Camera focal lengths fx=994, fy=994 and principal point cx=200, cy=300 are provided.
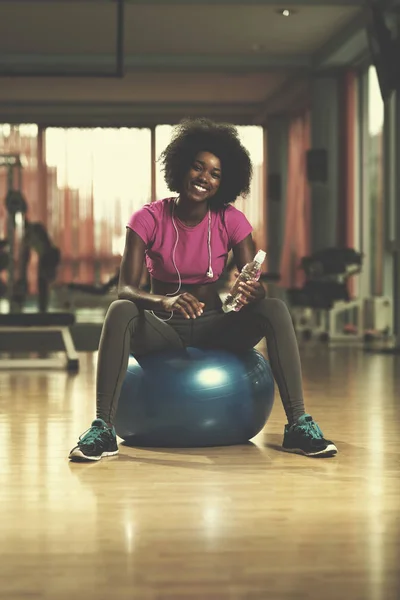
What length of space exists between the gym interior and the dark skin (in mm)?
275

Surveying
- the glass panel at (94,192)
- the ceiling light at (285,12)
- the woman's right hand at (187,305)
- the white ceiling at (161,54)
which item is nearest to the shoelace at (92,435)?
the woman's right hand at (187,305)

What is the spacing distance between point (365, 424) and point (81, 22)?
5.58 meters

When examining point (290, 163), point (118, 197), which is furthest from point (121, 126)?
point (290, 163)

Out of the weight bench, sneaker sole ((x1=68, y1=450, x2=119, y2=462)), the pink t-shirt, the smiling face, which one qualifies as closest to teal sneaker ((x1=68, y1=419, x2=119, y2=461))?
sneaker sole ((x1=68, y1=450, x2=119, y2=462))

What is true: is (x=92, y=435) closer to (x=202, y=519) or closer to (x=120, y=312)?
(x=120, y=312)

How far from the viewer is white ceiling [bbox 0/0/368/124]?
7719 mm

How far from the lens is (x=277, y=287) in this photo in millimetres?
10430

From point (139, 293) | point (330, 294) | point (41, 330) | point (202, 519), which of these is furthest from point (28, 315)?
point (202, 519)

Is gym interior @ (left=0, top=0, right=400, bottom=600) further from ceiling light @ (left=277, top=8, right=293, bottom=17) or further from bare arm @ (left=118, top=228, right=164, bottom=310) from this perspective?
bare arm @ (left=118, top=228, right=164, bottom=310)

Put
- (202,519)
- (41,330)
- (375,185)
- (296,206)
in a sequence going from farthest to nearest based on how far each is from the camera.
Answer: (296,206) → (375,185) → (41,330) → (202,519)

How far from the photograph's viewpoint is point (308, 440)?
283 centimetres

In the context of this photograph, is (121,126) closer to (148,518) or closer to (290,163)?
(290,163)

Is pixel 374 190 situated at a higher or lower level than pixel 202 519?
higher

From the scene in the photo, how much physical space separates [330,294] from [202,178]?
197 inches
